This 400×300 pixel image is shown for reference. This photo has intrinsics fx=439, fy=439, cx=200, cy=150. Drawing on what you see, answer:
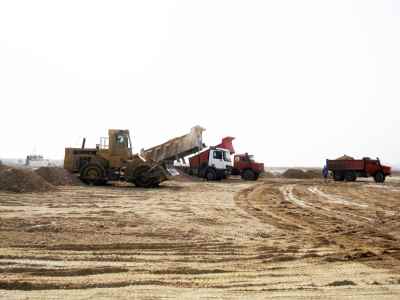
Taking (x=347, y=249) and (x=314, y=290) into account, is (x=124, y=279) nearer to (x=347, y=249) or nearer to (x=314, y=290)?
(x=314, y=290)

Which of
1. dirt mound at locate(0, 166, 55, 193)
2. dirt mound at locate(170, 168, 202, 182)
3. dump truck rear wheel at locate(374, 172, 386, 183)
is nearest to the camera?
dirt mound at locate(0, 166, 55, 193)

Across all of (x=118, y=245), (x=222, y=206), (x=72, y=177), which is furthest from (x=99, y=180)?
(x=118, y=245)

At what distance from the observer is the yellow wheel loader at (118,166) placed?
21969 mm

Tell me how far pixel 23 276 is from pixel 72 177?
17.8 meters

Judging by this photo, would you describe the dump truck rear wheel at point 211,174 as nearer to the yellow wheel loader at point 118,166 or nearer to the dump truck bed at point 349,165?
the yellow wheel loader at point 118,166

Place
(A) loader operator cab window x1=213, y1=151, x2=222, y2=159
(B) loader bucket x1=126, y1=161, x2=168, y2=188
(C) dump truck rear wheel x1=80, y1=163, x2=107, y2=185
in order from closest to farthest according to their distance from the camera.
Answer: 1. (B) loader bucket x1=126, y1=161, x2=168, y2=188
2. (C) dump truck rear wheel x1=80, y1=163, x2=107, y2=185
3. (A) loader operator cab window x1=213, y1=151, x2=222, y2=159

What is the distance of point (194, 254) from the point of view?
6.91 meters

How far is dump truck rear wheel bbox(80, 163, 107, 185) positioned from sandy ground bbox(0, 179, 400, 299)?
9.59m

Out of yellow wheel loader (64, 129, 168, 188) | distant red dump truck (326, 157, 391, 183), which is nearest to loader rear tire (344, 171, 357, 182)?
distant red dump truck (326, 157, 391, 183)

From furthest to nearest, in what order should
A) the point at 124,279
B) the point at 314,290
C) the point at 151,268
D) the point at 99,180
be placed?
the point at 99,180
the point at 151,268
the point at 124,279
the point at 314,290

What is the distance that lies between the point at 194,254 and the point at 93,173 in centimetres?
1634

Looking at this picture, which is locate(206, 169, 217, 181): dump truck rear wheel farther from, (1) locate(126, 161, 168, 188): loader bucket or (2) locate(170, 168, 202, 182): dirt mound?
(1) locate(126, 161, 168, 188): loader bucket

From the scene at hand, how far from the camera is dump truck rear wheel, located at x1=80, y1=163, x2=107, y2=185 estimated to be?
22.2 m

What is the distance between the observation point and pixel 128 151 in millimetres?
22406
